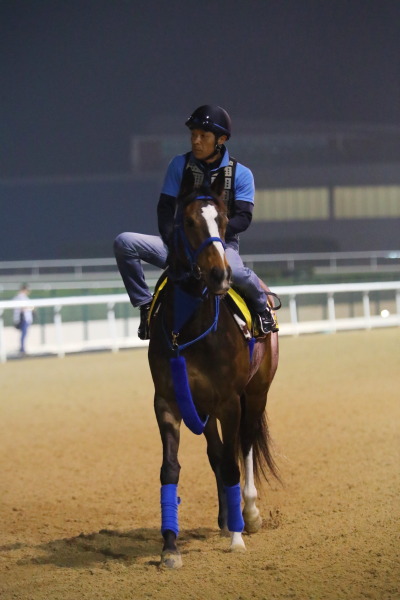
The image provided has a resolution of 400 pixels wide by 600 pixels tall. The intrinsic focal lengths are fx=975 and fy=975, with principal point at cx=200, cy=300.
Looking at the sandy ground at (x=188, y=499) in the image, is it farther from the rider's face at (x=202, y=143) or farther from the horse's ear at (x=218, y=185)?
the rider's face at (x=202, y=143)

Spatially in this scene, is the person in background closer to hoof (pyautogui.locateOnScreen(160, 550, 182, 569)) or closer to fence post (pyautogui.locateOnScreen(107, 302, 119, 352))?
fence post (pyautogui.locateOnScreen(107, 302, 119, 352))

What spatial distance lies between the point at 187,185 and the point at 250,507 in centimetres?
218

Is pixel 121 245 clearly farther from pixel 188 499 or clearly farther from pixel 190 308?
pixel 188 499

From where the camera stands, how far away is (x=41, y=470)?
8555mm

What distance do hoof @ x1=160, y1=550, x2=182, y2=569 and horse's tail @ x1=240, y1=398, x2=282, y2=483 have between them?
1.44 m

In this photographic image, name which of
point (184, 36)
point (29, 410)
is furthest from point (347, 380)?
point (184, 36)

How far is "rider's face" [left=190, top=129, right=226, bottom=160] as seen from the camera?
5062mm

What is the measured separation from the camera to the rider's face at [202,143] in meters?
5.06

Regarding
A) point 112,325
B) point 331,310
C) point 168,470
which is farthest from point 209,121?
point 331,310

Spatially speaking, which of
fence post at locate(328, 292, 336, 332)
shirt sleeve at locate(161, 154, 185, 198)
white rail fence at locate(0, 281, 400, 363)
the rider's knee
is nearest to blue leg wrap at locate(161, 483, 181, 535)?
the rider's knee

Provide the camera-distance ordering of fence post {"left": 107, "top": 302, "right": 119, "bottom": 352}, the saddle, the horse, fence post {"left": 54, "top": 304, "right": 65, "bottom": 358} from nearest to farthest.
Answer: the horse, the saddle, fence post {"left": 54, "top": 304, "right": 65, "bottom": 358}, fence post {"left": 107, "top": 302, "right": 119, "bottom": 352}

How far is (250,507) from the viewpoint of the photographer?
19.6ft

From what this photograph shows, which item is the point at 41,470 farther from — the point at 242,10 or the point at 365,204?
the point at 242,10

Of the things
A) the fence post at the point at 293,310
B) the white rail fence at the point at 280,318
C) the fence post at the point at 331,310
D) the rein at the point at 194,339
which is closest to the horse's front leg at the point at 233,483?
the rein at the point at 194,339
